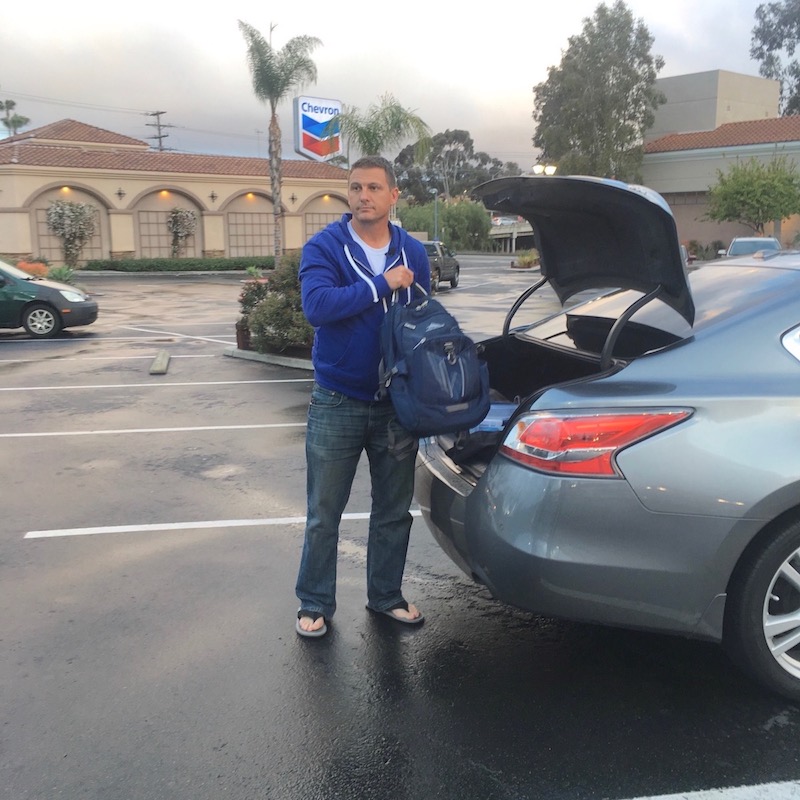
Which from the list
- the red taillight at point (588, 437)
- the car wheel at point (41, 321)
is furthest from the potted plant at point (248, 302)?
the red taillight at point (588, 437)

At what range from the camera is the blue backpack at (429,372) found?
10.00 feet

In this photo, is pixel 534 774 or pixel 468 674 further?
pixel 468 674

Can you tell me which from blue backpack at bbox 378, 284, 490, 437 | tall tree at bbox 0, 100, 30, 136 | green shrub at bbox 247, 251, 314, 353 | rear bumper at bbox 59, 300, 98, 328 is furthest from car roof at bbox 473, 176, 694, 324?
tall tree at bbox 0, 100, 30, 136

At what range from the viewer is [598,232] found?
3.55 meters

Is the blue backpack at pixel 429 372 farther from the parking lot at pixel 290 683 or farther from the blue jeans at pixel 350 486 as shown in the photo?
the parking lot at pixel 290 683

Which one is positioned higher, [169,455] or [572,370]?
[572,370]

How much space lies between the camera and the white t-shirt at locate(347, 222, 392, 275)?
3.32 m

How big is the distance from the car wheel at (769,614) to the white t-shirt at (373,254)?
171 cm

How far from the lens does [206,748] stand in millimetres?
2773

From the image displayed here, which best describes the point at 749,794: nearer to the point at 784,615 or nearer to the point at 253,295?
the point at 784,615

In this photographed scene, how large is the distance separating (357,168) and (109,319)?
16978 millimetres

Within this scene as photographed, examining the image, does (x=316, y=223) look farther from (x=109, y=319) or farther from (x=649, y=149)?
(x=109, y=319)

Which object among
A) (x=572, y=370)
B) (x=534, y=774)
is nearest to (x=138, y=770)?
(x=534, y=774)

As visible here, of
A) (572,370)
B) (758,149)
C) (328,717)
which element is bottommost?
(328,717)
